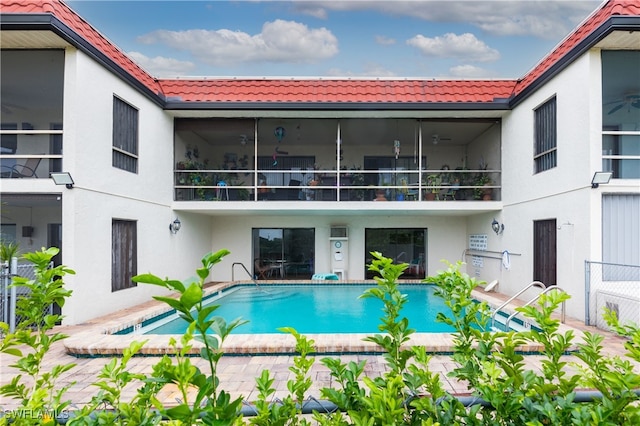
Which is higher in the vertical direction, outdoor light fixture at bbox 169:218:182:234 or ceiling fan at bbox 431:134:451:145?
ceiling fan at bbox 431:134:451:145

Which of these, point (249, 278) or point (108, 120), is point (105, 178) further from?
point (249, 278)

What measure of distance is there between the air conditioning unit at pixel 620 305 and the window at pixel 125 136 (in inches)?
374

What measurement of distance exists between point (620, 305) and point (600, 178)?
2.15 meters

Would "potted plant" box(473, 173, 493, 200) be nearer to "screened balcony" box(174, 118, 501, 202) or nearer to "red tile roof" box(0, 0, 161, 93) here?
"screened balcony" box(174, 118, 501, 202)

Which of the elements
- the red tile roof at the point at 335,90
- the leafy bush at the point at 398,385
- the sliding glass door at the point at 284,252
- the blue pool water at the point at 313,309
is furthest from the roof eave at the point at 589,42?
the sliding glass door at the point at 284,252

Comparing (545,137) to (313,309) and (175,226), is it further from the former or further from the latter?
(175,226)

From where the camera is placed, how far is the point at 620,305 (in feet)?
19.9

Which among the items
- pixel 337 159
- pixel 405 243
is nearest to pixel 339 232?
pixel 405 243

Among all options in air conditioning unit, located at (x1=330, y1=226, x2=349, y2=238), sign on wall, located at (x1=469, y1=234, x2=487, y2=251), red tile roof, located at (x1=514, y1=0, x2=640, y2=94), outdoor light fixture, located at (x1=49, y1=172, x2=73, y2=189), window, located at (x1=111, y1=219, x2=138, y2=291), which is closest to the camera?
red tile roof, located at (x1=514, y1=0, x2=640, y2=94)

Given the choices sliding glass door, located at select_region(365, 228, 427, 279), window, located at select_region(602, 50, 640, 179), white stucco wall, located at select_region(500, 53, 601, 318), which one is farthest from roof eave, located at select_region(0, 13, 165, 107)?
sliding glass door, located at select_region(365, 228, 427, 279)

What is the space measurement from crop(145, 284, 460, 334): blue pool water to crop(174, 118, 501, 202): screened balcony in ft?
9.41

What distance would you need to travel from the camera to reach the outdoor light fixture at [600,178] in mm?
6484

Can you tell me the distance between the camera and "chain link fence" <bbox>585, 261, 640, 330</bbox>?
6215mm

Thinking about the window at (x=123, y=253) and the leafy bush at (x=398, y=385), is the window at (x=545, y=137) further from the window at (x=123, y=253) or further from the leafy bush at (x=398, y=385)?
the window at (x=123, y=253)
